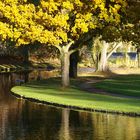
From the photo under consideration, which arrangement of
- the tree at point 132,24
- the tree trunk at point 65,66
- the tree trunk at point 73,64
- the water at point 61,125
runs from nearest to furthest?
1. the water at point 61,125
2. the tree at point 132,24
3. the tree trunk at point 65,66
4. the tree trunk at point 73,64

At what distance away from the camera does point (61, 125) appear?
22359 millimetres

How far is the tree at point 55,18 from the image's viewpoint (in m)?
37.5

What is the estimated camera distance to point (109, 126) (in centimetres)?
2209

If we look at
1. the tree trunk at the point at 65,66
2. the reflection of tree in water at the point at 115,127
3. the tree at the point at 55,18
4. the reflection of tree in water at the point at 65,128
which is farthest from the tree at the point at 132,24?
the reflection of tree in water at the point at 115,127

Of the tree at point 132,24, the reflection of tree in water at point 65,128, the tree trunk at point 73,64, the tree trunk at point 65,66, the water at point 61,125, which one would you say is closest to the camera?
the reflection of tree in water at point 65,128

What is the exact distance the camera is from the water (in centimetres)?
1944

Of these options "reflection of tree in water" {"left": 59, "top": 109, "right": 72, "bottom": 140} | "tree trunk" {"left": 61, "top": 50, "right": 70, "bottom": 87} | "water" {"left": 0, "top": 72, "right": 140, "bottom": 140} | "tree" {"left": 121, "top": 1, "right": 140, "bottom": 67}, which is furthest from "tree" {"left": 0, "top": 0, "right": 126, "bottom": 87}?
"reflection of tree in water" {"left": 59, "top": 109, "right": 72, "bottom": 140}

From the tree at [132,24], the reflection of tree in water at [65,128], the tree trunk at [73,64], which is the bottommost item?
the reflection of tree in water at [65,128]

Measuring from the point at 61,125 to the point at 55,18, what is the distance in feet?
52.7

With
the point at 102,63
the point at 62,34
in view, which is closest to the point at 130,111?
the point at 62,34

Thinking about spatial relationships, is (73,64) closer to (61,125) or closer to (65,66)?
(65,66)

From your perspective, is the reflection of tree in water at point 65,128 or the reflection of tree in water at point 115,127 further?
the reflection of tree in water at point 115,127

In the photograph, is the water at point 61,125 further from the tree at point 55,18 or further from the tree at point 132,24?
the tree at point 132,24

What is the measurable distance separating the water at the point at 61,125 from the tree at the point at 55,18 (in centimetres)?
988
